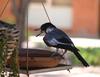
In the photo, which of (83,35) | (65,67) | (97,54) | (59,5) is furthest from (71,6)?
(65,67)

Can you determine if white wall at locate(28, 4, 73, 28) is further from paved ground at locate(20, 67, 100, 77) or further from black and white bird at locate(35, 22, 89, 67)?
black and white bird at locate(35, 22, 89, 67)

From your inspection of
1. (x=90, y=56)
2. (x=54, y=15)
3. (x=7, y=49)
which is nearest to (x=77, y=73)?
(x=90, y=56)

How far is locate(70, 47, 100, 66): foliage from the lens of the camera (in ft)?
31.0

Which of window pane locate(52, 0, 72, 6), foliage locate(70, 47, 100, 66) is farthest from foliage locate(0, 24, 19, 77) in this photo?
window pane locate(52, 0, 72, 6)

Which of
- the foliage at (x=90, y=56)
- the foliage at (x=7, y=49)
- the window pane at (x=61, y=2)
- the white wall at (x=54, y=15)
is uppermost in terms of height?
the foliage at (x=7, y=49)

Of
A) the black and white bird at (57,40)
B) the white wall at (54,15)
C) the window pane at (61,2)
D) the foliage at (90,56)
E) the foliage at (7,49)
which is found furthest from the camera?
the window pane at (61,2)

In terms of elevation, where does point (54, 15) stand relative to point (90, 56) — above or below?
below

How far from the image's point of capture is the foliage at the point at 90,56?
371 inches

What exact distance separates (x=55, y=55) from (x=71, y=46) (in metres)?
0.20

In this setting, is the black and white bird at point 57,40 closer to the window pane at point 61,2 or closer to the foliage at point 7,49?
the foliage at point 7,49

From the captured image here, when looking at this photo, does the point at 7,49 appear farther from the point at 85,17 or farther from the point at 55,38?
the point at 85,17

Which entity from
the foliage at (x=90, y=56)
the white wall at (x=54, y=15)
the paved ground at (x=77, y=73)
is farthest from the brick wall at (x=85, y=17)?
the paved ground at (x=77, y=73)

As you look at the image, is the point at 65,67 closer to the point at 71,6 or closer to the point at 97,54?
the point at 97,54

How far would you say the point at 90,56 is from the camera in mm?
9945
